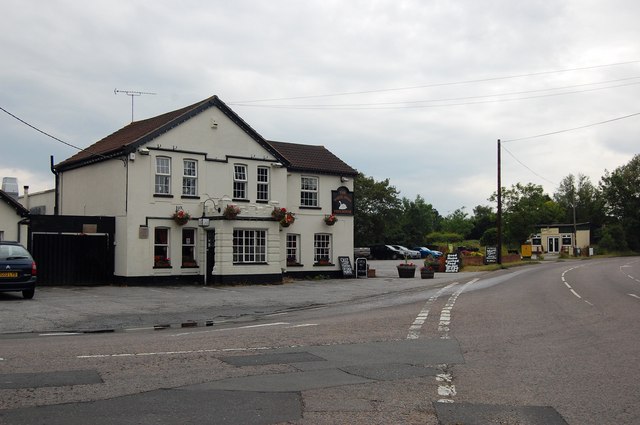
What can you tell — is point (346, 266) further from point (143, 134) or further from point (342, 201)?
point (143, 134)

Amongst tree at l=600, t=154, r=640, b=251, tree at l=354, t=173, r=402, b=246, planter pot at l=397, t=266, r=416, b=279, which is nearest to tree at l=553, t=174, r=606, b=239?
tree at l=600, t=154, r=640, b=251

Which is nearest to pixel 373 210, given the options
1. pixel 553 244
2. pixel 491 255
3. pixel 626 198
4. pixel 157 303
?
pixel 491 255

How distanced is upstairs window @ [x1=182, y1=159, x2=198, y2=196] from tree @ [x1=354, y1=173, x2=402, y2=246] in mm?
48238

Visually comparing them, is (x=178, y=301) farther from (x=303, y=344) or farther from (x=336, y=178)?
(x=336, y=178)

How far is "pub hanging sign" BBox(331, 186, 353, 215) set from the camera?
3541 cm

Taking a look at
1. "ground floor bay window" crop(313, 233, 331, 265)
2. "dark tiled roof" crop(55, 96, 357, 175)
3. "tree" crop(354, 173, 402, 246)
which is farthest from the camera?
"tree" crop(354, 173, 402, 246)

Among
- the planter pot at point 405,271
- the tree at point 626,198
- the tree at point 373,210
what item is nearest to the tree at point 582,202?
the tree at point 626,198

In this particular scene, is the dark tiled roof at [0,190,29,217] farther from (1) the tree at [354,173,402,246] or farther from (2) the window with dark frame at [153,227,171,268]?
(1) the tree at [354,173,402,246]

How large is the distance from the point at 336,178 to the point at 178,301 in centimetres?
1671

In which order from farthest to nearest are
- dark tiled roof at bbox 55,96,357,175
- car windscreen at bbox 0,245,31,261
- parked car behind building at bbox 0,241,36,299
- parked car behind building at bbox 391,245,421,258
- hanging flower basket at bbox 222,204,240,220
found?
parked car behind building at bbox 391,245,421,258, dark tiled roof at bbox 55,96,357,175, hanging flower basket at bbox 222,204,240,220, car windscreen at bbox 0,245,31,261, parked car behind building at bbox 0,241,36,299

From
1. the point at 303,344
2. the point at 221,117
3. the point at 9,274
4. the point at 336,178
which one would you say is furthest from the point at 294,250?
the point at 303,344

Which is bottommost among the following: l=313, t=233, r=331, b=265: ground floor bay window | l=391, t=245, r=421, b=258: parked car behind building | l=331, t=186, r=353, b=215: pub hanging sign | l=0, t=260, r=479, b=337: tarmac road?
l=0, t=260, r=479, b=337: tarmac road

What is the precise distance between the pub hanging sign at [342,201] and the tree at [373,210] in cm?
4051

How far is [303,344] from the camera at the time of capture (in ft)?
36.0
